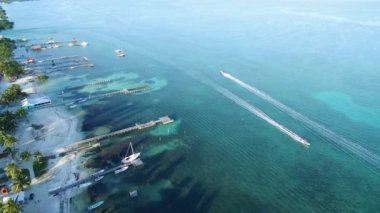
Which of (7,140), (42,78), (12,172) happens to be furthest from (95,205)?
(42,78)

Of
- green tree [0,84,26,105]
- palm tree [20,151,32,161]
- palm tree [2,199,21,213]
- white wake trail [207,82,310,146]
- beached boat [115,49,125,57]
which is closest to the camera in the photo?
palm tree [2,199,21,213]

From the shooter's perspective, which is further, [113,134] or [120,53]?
[120,53]

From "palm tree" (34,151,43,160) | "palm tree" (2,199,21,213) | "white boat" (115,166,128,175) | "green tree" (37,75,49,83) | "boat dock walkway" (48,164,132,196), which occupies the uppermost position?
"palm tree" (2,199,21,213)

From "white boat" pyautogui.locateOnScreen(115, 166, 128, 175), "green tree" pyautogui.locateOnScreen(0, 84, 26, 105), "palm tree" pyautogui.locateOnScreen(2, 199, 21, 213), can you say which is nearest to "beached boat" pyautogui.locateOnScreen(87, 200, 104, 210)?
"white boat" pyautogui.locateOnScreen(115, 166, 128, 175)

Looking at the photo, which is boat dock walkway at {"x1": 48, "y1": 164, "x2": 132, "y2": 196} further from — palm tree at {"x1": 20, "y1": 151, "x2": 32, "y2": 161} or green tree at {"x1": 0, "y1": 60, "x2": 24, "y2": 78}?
green tree at {"x1": 0, "y1": 60, "x2": 24, "y2": 78}

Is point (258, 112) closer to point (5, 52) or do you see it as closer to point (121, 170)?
point (121, 170)

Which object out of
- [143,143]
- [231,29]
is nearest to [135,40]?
[231,29]

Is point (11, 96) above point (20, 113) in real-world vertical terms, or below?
below

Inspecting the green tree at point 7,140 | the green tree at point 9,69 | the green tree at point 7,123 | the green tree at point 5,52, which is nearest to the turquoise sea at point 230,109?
the green tree at point 9,69
